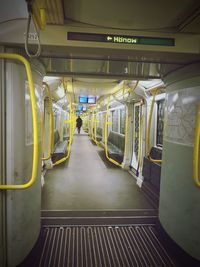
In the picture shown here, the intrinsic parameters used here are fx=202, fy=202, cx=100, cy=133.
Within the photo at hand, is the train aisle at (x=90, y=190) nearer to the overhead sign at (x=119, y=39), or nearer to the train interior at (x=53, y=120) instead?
the train interior at (x=53, y=120)

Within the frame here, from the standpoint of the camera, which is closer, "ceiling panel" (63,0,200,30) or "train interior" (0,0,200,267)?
"ceiling panel" (63,0,200,30)

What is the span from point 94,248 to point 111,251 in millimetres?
211

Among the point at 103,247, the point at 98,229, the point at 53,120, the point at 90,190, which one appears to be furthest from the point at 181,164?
the point at 90,190

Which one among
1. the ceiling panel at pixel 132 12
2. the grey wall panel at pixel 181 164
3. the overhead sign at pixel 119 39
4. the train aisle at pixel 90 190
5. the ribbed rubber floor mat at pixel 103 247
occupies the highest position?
the ceiling panel at pixel 132 12

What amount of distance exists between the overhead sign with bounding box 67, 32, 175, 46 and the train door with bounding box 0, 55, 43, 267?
0.61 m

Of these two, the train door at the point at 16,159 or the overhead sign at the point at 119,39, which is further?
the train door at the point at 16,159

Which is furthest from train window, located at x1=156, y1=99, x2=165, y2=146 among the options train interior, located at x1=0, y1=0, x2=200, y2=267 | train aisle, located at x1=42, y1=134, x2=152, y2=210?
train interior, located at x1=0, y1=0, x2=200, y2=267

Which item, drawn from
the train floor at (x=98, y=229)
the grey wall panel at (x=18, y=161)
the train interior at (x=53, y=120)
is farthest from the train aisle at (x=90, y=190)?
the grey wall panel at (x=18, y=161)

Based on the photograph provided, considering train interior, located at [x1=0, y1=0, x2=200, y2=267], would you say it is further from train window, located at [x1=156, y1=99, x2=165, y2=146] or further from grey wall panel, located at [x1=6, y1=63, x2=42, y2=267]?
train window, located at [x1=156, y1=99, x2=165, y2=146]

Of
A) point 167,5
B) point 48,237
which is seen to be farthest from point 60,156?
point 167,5

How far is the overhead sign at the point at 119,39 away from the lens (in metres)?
1.74

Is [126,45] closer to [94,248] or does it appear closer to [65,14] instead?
[65,14]

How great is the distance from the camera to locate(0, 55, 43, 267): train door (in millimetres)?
1852

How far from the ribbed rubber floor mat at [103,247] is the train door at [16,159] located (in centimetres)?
44
